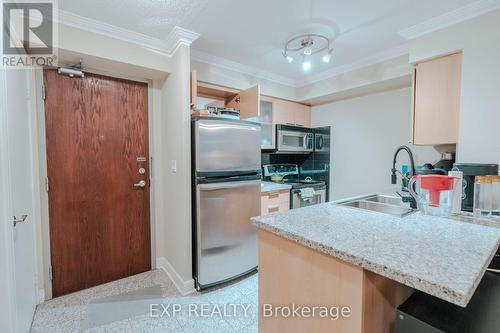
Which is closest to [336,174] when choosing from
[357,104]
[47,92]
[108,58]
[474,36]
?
[357,104]

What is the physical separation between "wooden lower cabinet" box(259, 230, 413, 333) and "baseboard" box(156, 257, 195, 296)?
1.12 metres

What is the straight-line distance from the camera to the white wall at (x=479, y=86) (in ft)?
5.60

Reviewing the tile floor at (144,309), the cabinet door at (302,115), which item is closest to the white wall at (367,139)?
the cabinet door at (302,115)

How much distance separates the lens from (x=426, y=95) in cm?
206

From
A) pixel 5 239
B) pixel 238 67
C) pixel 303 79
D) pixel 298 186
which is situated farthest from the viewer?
pixel 303 79

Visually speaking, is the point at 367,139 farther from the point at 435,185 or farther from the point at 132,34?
the point at 132,34

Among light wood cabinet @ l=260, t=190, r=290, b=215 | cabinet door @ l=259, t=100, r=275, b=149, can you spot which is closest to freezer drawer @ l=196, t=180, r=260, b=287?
light wood cabinet @ l=260, t=190, r=290, b=215

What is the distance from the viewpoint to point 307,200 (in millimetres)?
3203

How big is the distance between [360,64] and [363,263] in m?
2.63

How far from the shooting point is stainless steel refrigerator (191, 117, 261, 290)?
2.12 m

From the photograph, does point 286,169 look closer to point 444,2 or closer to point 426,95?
point 426,95

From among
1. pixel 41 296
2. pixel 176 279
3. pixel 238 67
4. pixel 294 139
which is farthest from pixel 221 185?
pixel 41 296

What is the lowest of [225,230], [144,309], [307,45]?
[144,309]

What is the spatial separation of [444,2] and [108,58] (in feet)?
8.59
